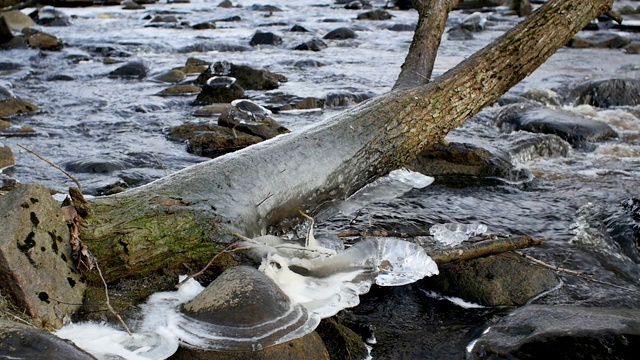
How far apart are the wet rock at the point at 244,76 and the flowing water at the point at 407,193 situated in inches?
12.3

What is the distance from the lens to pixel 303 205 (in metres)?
3.79

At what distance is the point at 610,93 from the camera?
905 centimetres

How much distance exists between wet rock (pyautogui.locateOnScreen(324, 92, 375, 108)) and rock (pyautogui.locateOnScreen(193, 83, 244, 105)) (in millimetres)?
1056

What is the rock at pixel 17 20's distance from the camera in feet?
54.4

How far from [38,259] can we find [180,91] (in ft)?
21.3

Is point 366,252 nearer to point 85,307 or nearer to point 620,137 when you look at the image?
point 85,307

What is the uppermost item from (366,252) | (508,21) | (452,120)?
(452,120)

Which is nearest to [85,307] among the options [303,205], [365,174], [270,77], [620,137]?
[303,205]

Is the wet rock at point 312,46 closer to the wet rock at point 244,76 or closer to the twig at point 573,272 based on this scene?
the wet rock at point 244,76

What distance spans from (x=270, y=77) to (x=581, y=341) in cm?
700

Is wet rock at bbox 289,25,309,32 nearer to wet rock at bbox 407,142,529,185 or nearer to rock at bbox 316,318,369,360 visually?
wet rock at bbox 407,142,529,185

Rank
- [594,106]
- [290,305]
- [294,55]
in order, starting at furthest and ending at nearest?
[294,55] < [594,106] < [290,305]

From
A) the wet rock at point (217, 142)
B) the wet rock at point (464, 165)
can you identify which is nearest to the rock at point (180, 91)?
the wet rock at point (217, 142)

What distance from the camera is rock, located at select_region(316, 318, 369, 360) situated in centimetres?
307
